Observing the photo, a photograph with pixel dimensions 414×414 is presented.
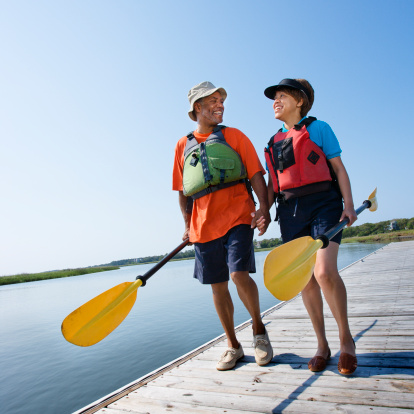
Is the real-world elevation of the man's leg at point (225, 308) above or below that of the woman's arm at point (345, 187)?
below

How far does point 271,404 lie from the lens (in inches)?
71.6

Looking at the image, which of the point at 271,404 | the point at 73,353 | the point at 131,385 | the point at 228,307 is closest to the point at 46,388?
the point at 73,353

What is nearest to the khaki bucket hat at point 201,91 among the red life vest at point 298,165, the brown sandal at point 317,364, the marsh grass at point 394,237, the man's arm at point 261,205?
the red life vest at point 298,165

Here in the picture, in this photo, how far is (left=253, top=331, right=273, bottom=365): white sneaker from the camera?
2471mm

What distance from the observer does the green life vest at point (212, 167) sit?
264 cm

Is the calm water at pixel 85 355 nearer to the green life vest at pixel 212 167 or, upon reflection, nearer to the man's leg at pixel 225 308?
the man's leg at pixel 225 308

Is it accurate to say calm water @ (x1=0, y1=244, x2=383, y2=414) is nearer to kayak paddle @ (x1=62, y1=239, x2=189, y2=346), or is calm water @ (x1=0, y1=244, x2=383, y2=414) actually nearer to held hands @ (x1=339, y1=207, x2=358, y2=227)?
kayak paddle @ (x1=62, y1=239, x2=189, y2=346)

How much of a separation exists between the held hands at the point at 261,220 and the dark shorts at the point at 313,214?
0.14 metres

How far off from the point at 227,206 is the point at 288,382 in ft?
4.22

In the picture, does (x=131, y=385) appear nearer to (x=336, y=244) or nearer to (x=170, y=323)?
(x=336, y=244)

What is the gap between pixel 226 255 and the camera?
105 inches

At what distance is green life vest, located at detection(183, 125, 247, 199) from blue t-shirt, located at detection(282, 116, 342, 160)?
606 millimetres

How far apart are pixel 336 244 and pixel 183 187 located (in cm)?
134

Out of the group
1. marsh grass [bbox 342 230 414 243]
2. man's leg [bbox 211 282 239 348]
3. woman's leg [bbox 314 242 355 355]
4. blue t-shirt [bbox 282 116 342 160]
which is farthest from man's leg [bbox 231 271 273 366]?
marsh grass [bbox 342 230 414 243]
